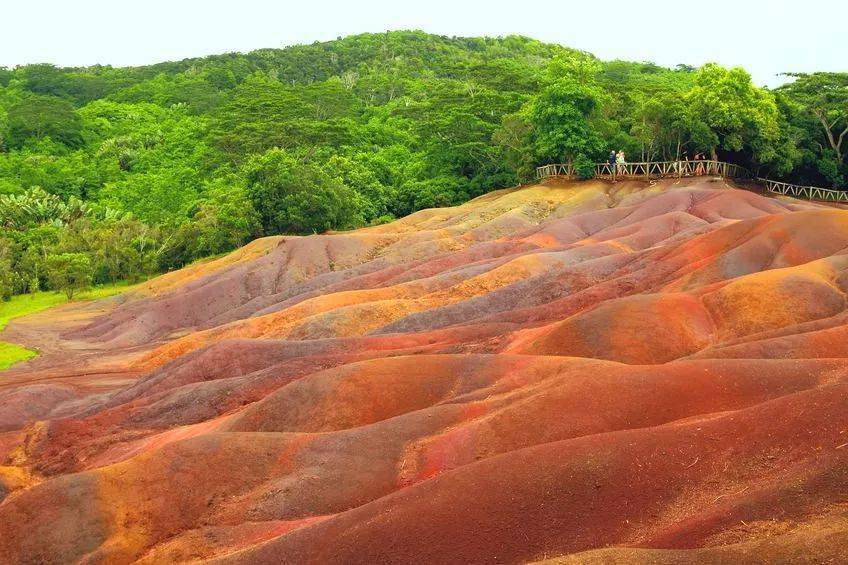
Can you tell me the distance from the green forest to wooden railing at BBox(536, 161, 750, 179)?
102 centimetres

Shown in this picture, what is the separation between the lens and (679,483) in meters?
17.3

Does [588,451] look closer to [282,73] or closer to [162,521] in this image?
[162,521]

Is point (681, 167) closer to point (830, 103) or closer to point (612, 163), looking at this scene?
point (612, 163)

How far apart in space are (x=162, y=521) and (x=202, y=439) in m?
A: 2.72

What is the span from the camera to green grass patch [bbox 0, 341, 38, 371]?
179 ft

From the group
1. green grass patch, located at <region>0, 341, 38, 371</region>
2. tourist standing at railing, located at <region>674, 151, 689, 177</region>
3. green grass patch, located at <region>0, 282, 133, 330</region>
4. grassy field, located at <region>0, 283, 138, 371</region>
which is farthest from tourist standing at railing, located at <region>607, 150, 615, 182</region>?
green grass patch, located at <region>0, 341, 38, 371</region>

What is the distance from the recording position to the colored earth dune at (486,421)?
16.6 m

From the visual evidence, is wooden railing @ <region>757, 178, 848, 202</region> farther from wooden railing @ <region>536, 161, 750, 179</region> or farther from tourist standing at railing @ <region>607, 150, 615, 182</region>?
tourist standing at railing @ <region>607, 150, 615, 182</region>

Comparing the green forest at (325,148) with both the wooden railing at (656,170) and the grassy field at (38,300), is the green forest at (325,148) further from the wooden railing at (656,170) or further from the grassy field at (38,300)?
the grassy field at (38,300)

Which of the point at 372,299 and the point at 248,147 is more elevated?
the point at 248,147

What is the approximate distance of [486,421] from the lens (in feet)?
75.5

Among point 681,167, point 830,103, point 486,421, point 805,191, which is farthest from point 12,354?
point 830,103

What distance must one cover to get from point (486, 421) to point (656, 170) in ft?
182

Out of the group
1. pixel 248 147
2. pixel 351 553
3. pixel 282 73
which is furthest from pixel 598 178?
pixel 282 73
